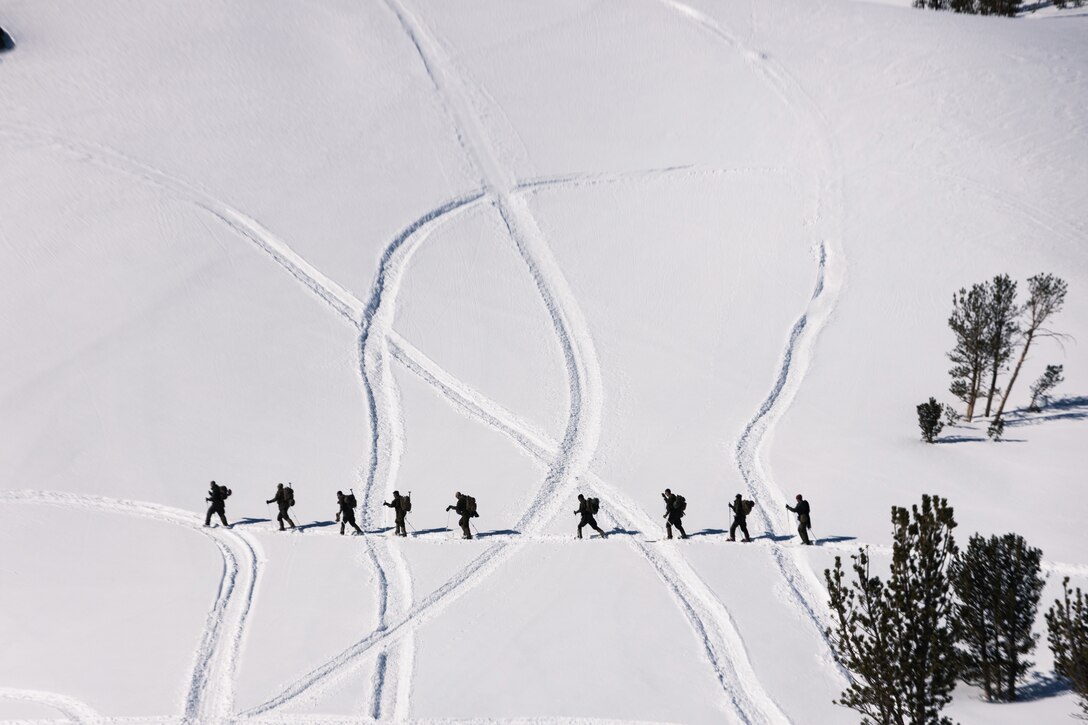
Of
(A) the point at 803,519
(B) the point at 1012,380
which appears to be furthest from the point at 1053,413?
(A) the point at 803,519

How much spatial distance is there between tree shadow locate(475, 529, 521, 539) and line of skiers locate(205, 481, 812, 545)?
0.25 metres

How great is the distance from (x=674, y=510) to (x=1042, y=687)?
7.63 m

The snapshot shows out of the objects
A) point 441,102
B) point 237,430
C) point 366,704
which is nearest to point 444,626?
point 366,704

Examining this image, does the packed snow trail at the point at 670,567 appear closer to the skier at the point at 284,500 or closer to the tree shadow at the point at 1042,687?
the tree shadow at the point at 1042,687

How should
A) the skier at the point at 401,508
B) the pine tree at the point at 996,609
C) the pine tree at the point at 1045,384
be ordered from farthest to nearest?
the pine tree at the point at 1045,384
the skier at the point at 401,508
the pine tree at the point at 996,609

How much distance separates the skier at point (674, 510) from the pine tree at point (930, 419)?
7696 mm

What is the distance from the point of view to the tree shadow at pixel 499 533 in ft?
70.9

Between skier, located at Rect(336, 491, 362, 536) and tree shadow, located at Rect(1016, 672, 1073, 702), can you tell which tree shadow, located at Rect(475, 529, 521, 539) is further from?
tree shadow, located at Rect(1016, 672, 1073, 702)

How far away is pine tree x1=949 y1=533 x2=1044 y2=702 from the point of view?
14.6 meters

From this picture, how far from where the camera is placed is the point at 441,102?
41.1m

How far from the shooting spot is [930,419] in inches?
972

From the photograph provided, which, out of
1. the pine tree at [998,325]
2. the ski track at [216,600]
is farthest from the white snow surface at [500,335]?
the pine tree at [998,325]

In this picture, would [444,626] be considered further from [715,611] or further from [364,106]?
[364,106]

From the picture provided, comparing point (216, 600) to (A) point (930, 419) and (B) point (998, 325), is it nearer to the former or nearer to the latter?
(A) point (930, 419)
